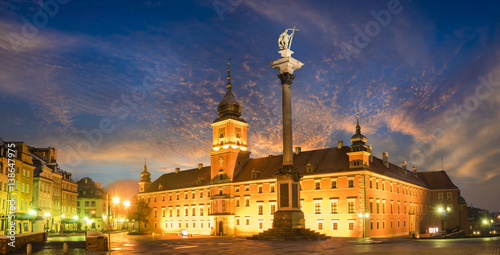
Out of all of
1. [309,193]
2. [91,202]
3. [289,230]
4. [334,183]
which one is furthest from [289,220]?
[91,202]

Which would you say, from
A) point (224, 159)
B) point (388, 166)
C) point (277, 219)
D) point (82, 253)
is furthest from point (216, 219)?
point (82, 253)

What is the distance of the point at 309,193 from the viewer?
228 ft

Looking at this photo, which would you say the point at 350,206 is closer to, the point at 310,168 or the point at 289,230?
the point at 310,168

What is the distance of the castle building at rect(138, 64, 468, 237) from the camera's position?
216 feet

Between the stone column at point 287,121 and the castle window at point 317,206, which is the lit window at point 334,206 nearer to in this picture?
the castle window at point 317,206

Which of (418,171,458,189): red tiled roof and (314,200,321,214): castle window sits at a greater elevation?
(418,171,458,189): red tiled roof

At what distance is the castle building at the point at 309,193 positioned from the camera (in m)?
65.8

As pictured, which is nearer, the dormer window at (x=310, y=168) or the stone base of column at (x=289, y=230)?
the stone base of column at (x=289, y=230)

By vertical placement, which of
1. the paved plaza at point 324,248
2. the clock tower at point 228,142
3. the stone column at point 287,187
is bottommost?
the paved plaza at point 324,248

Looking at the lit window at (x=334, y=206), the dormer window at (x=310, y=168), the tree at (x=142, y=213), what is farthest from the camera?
the tree at (x=142, y=213)

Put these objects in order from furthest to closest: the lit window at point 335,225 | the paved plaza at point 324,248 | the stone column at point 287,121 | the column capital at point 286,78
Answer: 1. the lit window at point 335,225
2. the column capital at point 286,78
3. the stone column at point 287,121
4. the paved plaza at point 324,248

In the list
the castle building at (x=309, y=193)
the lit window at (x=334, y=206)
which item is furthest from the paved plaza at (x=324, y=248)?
the lit window at (x=334, y=206)

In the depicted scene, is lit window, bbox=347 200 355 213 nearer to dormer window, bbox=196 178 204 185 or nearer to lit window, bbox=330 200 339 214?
lit window, bbox=330 200 339 214

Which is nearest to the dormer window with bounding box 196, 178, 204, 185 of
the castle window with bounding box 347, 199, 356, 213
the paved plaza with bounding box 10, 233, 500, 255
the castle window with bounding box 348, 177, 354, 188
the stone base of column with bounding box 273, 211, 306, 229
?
the castle window with bounding box 348, 177, 354, 188
